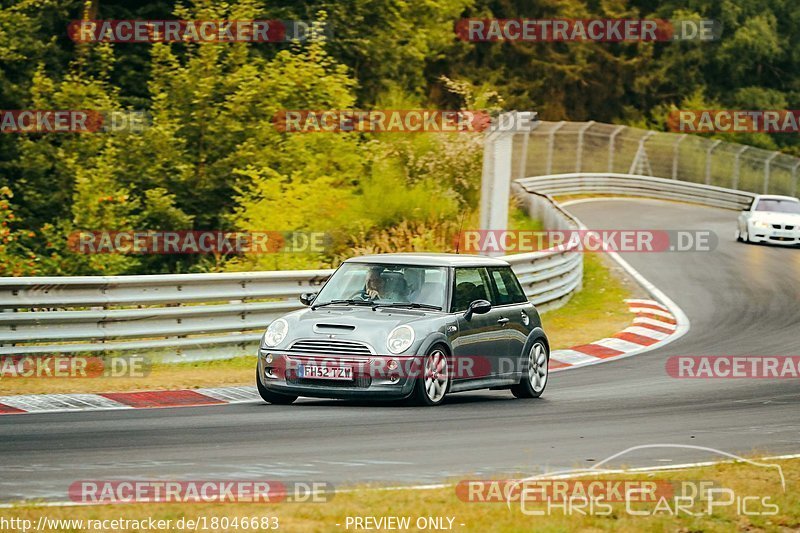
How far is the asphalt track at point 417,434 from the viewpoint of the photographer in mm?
8547

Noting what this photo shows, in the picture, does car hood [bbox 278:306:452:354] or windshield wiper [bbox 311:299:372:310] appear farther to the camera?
windshield wiper [bbox 311:299:372:310]

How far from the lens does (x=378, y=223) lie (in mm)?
23156

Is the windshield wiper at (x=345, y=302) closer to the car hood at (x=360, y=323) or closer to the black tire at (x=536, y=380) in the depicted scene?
the car hood at (x=360, y=323)

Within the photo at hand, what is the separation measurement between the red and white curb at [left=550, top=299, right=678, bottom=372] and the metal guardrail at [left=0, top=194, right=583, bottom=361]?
363 centimetres

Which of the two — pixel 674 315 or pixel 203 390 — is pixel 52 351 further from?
pixel 674 315

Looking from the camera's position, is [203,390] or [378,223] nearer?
[203,390]

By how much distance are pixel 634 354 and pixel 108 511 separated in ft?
39.0

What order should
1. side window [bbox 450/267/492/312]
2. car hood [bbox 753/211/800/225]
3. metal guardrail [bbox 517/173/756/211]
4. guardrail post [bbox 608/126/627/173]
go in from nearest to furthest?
→ side window [bbox 450/267/492/312]
car hood [bbox 753/211/800/225]
metal guardrail [bbox 517/173/756/211]
guardrail post [bbox 608/126/627/173]

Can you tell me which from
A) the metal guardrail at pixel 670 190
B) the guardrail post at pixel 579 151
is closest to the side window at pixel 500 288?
the metal guardrail at pixel 670 190

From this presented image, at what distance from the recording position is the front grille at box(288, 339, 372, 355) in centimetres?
1194

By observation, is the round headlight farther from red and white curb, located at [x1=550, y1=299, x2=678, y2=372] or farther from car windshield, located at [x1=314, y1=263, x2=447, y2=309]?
red and white curb, located at [x1=550, y1=299, x2=678, y2=372]

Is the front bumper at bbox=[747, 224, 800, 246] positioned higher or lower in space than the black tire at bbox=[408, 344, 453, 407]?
higher

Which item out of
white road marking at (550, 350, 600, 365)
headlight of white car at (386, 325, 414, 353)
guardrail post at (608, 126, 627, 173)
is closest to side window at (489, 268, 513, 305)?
Answer: headlight of white car at (386, 325, 414, 353)


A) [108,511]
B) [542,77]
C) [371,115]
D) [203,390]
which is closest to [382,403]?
[203,390]
